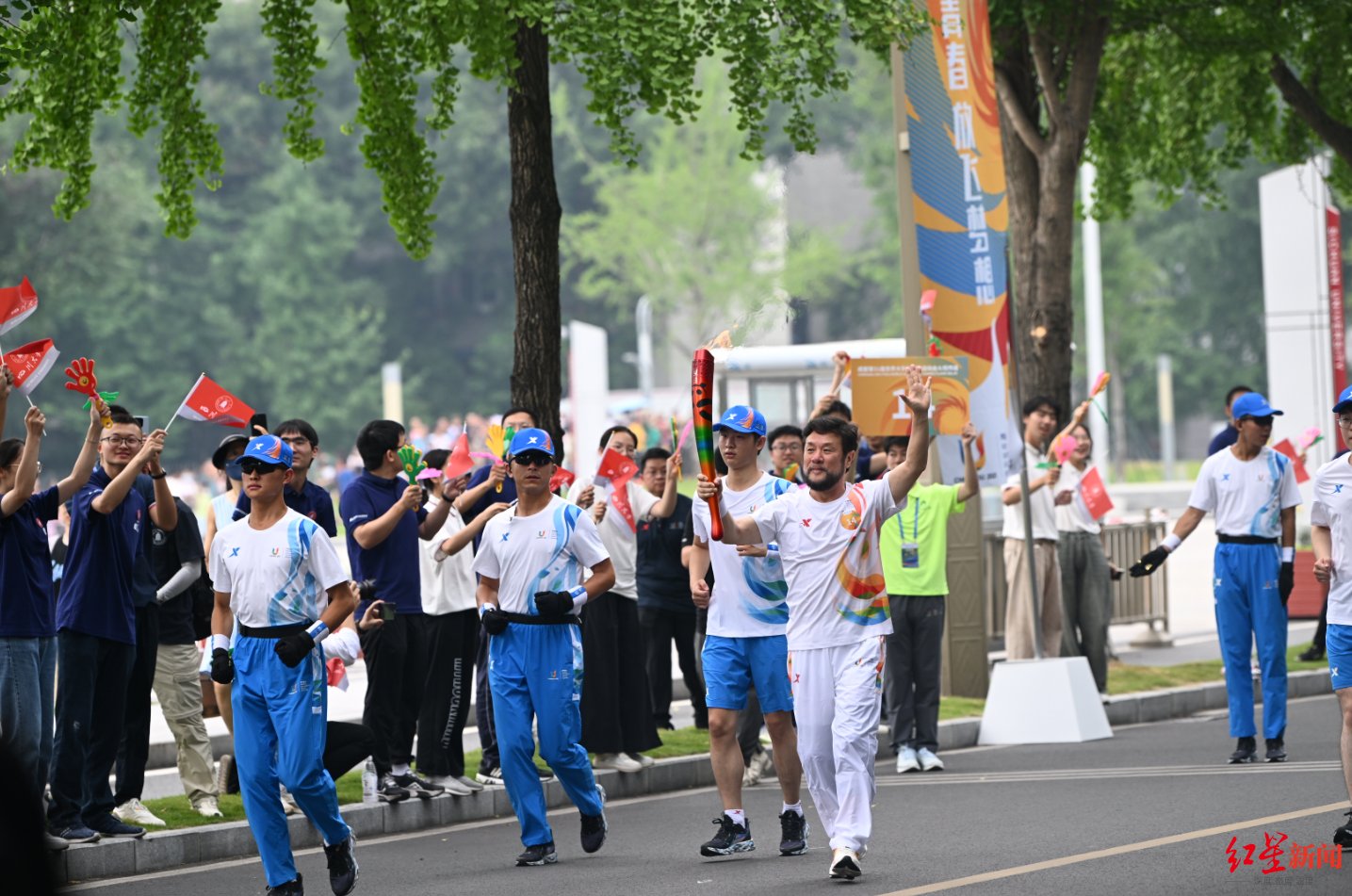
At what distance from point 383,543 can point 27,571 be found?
217 centimetres

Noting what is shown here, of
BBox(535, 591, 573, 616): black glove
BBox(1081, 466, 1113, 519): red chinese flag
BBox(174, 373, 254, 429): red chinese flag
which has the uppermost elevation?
BBox(174, 373, 254, 429): red chinese flag

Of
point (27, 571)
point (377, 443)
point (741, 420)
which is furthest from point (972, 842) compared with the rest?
point (27, 571)

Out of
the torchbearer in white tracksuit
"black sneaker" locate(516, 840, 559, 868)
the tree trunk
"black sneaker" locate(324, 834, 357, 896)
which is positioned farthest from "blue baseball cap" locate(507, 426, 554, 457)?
the tree trunk

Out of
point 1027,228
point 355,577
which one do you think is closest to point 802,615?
point 355,577

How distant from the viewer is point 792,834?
8750mm

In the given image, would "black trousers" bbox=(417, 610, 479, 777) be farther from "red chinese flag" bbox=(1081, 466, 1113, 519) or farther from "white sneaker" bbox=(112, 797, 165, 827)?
"red chinese flag" bbox=(1081, 466, 1113, 519)

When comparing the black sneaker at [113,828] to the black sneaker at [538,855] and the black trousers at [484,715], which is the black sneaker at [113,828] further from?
the black trousers at [484,715]

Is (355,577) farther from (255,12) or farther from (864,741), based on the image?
(255,12)

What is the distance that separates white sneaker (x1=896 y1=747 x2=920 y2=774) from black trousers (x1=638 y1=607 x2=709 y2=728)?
1.35 metres

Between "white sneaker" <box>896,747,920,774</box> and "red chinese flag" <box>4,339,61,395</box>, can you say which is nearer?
"red chinese flag" <box>4,339,61,395</box>

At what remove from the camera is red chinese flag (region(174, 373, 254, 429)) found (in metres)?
9.55

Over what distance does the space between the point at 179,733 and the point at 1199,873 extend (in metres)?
5.32

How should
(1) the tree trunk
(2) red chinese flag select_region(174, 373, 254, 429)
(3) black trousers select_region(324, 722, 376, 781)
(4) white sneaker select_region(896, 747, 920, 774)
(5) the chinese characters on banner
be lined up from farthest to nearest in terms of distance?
1. (5) the chinese characters on banner
2. (1) the tree trunk
3. (4) white sneaker select_region(896, 747, 920, 774)
4. (2) red chinese flag select_region(174, 373, 254, 429)
5. (3) black trousers select_region(324, 722, 376, 781)

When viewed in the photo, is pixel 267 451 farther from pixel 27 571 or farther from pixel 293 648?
pixel 27 571
